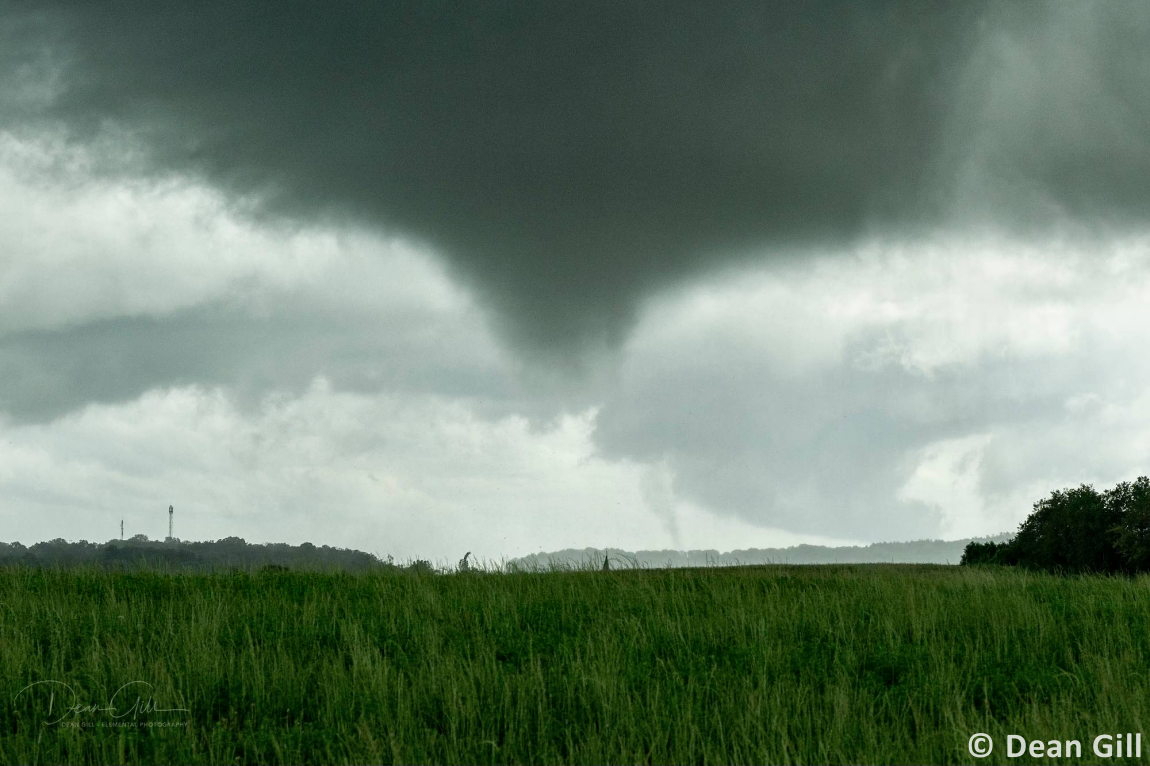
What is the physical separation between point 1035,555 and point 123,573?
32509 mm

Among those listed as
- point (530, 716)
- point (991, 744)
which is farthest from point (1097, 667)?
point (530, 716)

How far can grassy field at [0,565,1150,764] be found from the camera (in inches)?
305

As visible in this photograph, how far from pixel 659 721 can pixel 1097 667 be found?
556 centimetres

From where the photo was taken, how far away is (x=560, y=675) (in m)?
9.29

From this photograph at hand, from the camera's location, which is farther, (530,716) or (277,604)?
(277,604)

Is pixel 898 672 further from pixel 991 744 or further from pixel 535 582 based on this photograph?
pixel 535 582

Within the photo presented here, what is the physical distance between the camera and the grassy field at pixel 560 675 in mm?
7742

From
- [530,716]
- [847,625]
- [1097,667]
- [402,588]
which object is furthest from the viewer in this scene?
[402,588]

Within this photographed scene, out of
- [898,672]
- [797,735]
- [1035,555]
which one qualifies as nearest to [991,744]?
[797,735]

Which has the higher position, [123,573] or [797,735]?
[123,573]

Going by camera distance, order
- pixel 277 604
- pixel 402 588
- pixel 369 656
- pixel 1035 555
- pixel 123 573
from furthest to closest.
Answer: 1. pixel 1035 555
2. pixel 123 573
3. pixel 402 588
4. pixel 277 604
5. pixel 369 656

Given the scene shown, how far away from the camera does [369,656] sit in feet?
31.3

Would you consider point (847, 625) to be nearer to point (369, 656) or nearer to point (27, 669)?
point (369, 656)

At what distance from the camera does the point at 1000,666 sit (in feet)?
34.0
